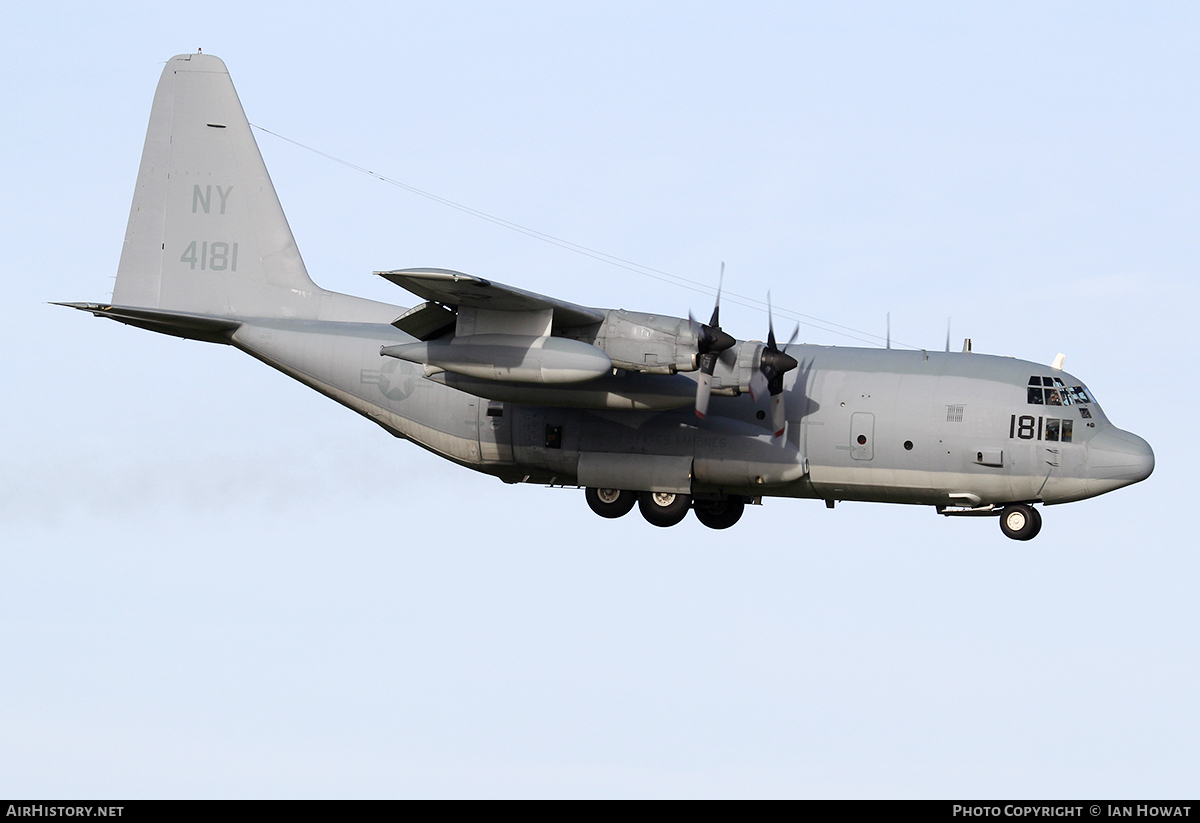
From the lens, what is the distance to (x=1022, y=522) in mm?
23938

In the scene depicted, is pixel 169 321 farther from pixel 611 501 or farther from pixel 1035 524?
pixel 1035 524

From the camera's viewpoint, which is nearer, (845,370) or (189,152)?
(845,370)

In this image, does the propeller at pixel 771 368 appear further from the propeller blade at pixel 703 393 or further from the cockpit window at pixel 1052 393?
the cockpit window at pixel 1052 393

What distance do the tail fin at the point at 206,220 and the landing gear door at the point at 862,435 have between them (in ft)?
32.4

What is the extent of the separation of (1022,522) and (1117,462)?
177 centimetres

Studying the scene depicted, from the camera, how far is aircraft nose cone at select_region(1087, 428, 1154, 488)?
76.6 ft

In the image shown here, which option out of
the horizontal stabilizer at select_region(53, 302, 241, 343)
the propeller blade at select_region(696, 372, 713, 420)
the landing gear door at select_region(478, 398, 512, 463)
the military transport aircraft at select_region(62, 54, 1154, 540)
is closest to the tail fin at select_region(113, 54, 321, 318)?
the military transport aircraft at select_region(62, 54, 1154, 540)

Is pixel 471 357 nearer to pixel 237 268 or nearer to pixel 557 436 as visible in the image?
pixel 557 436

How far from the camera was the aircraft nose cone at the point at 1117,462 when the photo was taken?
2334 centimetres

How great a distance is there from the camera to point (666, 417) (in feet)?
80.2

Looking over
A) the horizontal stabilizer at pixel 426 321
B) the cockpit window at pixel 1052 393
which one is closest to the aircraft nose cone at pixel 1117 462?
the cockpit window at pixel 1052 393
